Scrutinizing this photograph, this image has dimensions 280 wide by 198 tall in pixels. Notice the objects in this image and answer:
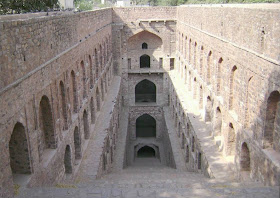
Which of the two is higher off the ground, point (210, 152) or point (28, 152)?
point (28, 152)

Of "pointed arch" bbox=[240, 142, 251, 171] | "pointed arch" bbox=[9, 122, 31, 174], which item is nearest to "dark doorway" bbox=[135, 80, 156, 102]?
"pointed arch" bbox=[240, 142, 251, 171]

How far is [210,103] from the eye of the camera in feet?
45.8

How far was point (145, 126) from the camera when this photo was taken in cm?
2612

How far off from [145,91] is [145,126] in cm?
318

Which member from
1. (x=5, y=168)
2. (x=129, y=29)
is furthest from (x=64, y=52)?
(x=129, y=29)

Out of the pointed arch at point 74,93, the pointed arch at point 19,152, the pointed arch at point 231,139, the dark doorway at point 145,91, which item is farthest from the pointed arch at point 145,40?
the pointed arch at point 19,152

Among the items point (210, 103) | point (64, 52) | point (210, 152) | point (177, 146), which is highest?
point (64, 52)

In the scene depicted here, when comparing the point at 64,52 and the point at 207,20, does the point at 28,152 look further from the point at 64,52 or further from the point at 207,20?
the point at 207,20

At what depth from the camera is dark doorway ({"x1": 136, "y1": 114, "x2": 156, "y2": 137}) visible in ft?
84.7

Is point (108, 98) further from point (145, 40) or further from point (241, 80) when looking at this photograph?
point (241, 80)

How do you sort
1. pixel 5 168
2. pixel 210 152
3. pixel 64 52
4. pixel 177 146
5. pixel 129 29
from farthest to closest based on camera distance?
pixel 129 29 < pixel 177 146 < pixel 210 152 < pixel 64 52 < pixel 5 168

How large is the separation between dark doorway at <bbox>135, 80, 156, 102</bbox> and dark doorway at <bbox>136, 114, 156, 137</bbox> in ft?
6.22

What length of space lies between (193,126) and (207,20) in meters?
4.46

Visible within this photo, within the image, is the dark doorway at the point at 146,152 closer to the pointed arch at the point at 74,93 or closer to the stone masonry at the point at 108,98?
the stone masonry at the point at 108,98
